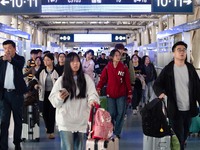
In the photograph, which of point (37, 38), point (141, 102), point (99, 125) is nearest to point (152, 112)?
point (99, 125)

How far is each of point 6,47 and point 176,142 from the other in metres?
2.74

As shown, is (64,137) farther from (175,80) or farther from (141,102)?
(141,102)

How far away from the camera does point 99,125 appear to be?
15.5 feet

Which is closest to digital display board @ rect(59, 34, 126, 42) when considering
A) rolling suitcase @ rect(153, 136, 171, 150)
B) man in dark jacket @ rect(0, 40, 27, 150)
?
man in dark jacket @ rect(0, 40, 27, 150)

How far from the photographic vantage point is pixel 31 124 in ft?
26.7

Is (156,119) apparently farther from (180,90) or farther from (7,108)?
(7,108)

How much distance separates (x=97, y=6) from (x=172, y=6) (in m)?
1.70

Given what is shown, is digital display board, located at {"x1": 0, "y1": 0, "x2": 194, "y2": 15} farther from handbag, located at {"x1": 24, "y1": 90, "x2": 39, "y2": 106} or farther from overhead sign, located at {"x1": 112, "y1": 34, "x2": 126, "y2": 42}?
overhead sign, located at {"x1": 112, "y1": 34, "x2": 126, "y2": 42}

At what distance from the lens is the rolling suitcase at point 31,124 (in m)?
8.12

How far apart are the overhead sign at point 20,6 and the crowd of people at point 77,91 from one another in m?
0.99

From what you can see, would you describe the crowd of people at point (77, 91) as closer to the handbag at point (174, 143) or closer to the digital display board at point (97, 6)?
the handbag at point (174, 143)

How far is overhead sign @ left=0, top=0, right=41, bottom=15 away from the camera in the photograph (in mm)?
10500

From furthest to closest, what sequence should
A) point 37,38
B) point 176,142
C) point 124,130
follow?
1. point 37,38
2. point 124,130
3. point 176,142

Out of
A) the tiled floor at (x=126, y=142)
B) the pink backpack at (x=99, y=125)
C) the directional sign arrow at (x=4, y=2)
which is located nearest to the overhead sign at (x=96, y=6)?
the directional sign arrow at (x=4, y=2)
